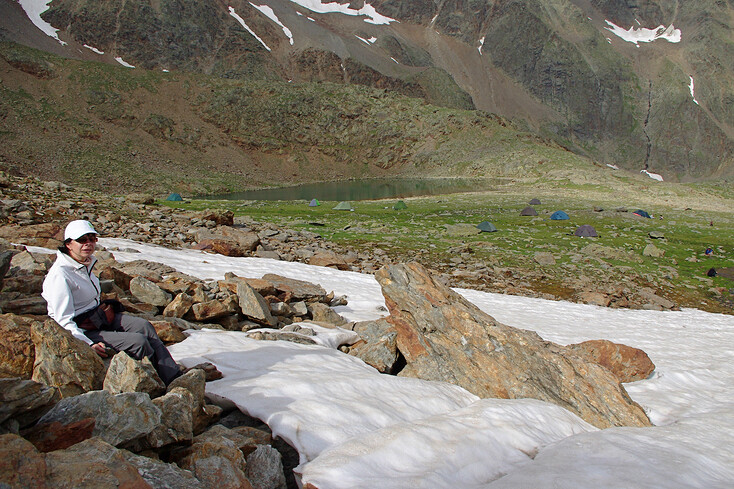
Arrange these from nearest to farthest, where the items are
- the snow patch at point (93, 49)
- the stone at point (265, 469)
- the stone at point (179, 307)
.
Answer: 1. the stone at point (265, 469)
2. the stone at point (179, 307)
3. the snow patch at point (93, 49)

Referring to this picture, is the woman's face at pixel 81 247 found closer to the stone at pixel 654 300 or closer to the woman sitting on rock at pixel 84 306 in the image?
the woman sitting on rock at pixel 84 306

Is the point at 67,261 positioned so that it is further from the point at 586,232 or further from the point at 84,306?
the point at 586,232

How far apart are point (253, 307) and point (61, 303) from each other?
489 centimetres

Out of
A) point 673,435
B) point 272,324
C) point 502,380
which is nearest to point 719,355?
point 673,435

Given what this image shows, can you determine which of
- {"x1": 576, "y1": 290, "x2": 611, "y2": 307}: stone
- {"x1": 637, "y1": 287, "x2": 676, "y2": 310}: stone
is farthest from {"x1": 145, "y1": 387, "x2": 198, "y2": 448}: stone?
{"x1": 637, "y1": 287, "x2": 676, "y2": 310}: stone

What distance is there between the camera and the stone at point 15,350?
16.0ft

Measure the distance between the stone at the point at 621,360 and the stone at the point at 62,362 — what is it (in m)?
10.3

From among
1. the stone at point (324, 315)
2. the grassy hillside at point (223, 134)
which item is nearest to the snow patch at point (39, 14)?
the grassy hillside at point (223, 134)

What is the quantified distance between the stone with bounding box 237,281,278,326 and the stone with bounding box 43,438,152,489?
Result: 22.2 ft

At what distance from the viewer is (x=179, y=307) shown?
9430 millimetres

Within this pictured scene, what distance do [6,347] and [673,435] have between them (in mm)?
9945

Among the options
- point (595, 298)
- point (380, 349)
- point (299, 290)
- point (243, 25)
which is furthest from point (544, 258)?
point (243, 25)

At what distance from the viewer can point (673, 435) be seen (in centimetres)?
720

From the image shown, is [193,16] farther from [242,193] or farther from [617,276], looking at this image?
[617,276]
